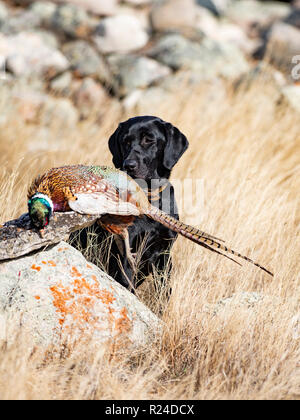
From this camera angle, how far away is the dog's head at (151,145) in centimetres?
315

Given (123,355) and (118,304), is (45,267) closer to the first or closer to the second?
(118,304)

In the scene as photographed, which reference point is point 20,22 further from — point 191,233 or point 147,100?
point 191,233

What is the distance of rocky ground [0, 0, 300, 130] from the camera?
8.82 metres

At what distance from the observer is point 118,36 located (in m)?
11.0

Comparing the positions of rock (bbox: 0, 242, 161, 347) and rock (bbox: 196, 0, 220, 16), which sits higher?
rock (bbox: 196, 0, 220, 16)

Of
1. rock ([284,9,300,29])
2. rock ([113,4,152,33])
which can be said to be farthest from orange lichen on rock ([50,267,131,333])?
rock ([284,9,300,29])

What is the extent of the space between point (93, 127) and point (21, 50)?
13.9 feet

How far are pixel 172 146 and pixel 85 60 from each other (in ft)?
25.4

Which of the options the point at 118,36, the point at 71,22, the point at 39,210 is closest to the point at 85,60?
the point at 118,36

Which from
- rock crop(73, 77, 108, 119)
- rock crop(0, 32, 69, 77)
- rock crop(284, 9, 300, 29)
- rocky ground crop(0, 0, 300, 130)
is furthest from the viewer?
rock crop(284, 9, 300, 29)

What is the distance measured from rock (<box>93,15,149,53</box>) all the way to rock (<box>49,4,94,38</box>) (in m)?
0.38

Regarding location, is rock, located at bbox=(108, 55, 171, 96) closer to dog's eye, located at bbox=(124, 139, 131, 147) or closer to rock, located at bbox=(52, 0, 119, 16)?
rock, located at bbox=(52, 0, 119, 16)

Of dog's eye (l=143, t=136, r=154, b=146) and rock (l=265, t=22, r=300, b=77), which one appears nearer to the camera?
dog's eye (l=143, t=136, r=154, b=146)

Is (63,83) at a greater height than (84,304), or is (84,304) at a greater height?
(84,304)
